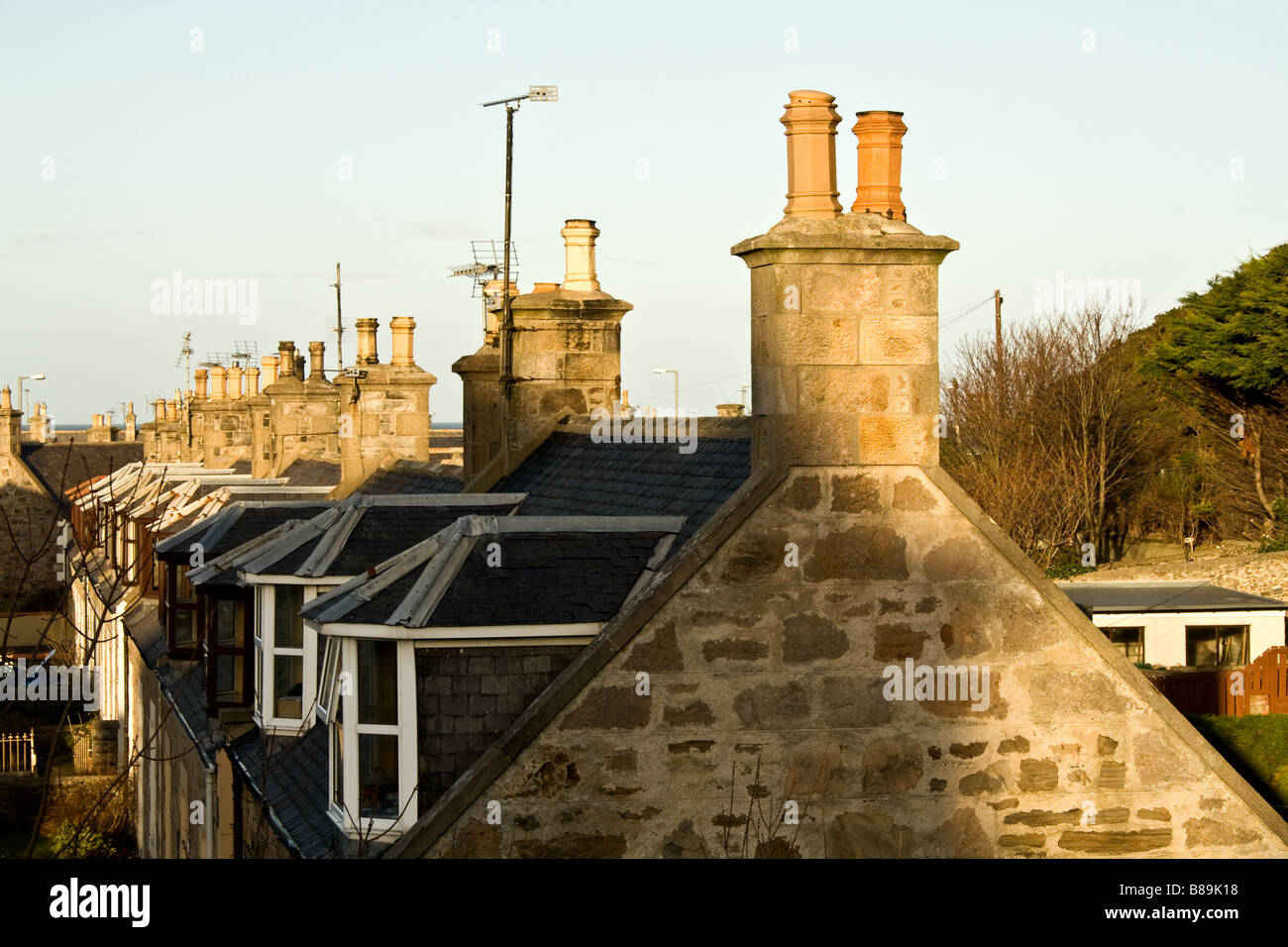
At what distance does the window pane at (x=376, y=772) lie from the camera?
410 inches

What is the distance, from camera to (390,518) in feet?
45.6

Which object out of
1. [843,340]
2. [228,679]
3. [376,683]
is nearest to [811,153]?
[843,340]

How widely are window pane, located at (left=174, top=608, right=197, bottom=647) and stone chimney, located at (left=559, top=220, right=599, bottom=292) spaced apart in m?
6.66

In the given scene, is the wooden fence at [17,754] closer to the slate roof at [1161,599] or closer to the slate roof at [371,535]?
the slate roof at [1161,599]

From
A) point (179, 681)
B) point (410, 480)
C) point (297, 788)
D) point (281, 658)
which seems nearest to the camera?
point (297, 788)

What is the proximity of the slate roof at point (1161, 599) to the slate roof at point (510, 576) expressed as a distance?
2065 cm

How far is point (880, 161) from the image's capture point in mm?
10461

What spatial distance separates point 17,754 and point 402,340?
1567cm

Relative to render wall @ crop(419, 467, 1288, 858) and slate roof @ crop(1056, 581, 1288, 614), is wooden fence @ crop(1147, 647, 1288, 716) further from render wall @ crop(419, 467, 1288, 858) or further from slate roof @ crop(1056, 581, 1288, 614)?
render wall @ crop(419, 467, 1288, 858)

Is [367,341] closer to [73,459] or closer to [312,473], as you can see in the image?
[312,473]

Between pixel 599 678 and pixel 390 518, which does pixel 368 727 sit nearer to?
pixel 599 678
